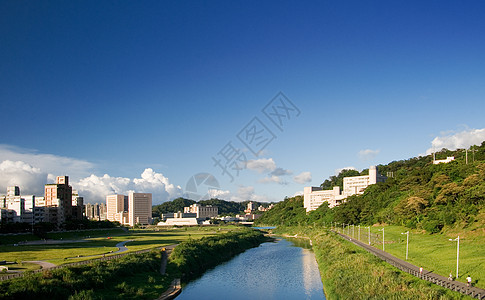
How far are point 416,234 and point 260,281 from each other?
23.0 metres

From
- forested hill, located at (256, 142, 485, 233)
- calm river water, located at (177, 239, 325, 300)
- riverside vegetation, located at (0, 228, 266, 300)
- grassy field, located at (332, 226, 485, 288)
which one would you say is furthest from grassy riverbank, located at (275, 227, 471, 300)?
forested hill, located at (256, 142, 485, 233)

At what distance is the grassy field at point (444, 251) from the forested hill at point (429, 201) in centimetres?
194

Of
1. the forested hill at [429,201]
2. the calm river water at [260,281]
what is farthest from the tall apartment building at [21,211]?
the forested hill at [429,201]

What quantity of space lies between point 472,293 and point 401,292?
12.0 feet

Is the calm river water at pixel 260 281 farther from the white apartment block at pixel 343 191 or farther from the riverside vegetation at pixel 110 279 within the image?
the white apartment block at pixel 343 191

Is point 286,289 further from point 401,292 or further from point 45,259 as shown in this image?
point 45,259

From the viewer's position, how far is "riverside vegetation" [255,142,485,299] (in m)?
24.2

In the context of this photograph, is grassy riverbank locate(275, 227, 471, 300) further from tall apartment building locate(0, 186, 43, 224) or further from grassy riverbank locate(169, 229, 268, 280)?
tall apartment building locate(0, 186, 43, 224)

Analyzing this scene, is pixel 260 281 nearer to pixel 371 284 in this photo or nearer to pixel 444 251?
pixel 371 284

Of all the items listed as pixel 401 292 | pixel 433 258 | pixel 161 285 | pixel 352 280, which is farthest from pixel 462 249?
pixel 161 285

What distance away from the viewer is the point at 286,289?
3253 centimetres

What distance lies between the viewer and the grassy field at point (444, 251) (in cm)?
2616

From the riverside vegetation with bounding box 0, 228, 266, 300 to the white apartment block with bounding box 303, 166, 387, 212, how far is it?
7438cm

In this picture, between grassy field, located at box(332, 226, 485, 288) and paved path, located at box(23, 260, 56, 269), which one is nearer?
grassy field, located at box(332, 226, 485, 288)
